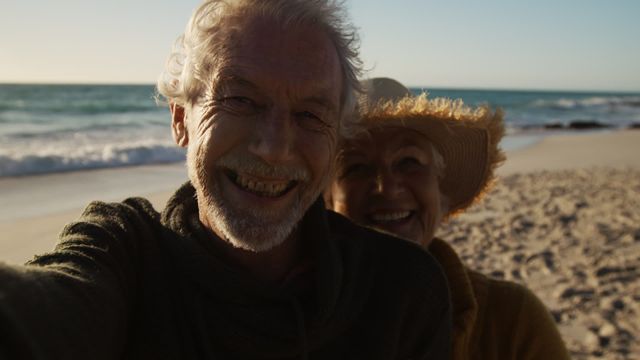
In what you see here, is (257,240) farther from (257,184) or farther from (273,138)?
(273,138)

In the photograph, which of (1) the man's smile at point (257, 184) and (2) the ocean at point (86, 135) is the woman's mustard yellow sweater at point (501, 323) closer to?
(1) the man's smile at point (257, 184)

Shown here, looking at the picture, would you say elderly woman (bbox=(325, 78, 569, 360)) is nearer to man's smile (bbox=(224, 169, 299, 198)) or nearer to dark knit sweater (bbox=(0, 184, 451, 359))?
dark knit sweater (bbox=(0, 184, 451, 359))

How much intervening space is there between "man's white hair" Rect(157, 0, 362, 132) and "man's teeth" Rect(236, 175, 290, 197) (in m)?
0.32

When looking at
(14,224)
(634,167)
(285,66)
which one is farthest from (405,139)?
(634,167)

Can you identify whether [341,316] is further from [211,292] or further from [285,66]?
[285,66]

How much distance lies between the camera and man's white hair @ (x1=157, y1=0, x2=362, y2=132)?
179 centimetres

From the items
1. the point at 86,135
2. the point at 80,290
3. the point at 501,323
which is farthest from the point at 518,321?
the point at 86,135

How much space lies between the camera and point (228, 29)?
5.90 feet

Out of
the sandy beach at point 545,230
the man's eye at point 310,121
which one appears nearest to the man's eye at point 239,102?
the man's eye at point 310,121

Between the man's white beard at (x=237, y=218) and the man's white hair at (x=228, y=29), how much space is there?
0.85 feet

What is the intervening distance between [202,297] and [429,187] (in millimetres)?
1311

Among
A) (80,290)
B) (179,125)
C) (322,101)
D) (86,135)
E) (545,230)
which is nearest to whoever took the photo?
(80,290)

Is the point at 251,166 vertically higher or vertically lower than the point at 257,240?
higher

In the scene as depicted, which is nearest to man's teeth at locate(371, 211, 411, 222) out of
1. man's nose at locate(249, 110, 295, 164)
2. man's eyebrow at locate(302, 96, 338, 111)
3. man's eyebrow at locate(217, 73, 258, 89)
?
man's eyebrow at locate(302, 96, 338, 111)
